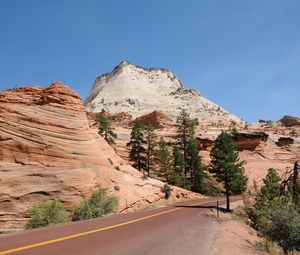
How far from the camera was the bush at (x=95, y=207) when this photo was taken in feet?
73.6

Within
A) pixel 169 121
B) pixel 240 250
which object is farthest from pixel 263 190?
pixel 169 121

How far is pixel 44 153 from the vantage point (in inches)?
1090

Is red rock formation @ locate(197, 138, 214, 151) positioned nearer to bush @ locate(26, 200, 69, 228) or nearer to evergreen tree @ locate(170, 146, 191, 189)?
evergreen tree @ locate(170, 146, 191, 189)

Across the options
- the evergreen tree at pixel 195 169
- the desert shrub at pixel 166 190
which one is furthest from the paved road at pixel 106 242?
the evergreen tree at pixel 195 169

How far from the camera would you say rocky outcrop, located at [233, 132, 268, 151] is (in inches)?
2933

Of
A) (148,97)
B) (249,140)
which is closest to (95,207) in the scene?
(249,140)

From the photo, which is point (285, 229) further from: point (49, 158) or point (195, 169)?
point (195, 169)

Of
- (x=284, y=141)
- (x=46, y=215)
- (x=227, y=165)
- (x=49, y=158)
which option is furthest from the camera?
(x=284, y=141)

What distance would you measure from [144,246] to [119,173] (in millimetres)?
23336

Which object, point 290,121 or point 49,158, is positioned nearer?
point 49,158

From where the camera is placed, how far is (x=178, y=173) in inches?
2080

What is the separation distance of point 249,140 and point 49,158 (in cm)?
5580

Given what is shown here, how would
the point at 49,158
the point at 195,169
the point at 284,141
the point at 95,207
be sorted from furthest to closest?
1. the point at 284,141
2. the point at 195,169
3. the point at 49,158
4. the point at 95,207

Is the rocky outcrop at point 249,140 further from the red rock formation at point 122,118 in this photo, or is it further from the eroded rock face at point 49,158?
the eroded rock face at point 49,158
